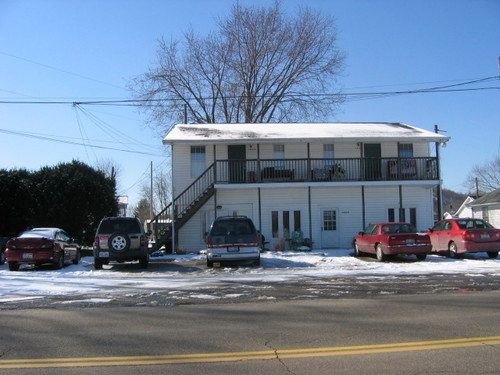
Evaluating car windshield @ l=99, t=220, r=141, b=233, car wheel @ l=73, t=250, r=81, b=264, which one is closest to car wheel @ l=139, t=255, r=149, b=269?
car windshield @ l=99, t=220, r=141, b=233

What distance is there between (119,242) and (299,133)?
12.7m

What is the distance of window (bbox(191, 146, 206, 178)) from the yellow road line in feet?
64.4

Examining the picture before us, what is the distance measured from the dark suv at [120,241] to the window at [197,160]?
28.5 ft

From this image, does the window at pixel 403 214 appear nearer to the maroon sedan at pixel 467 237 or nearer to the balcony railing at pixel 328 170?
the balcony railing at pixel 328 170

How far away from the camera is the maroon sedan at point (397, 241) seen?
17641 millimetres

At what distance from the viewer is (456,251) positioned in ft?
61.1

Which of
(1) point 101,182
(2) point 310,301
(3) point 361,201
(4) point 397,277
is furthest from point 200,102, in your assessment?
(2) point 310,301

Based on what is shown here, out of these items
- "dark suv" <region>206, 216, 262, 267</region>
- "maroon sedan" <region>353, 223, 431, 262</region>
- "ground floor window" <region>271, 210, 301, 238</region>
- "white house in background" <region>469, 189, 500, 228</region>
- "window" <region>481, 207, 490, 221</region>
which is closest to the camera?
"dark suv" <region>206, 216, 262, 267</region>

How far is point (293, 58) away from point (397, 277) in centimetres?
3006

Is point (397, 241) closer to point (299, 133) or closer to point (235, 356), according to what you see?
point (299, 133)

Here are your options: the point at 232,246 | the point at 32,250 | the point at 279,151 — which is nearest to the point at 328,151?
the point at 279,151

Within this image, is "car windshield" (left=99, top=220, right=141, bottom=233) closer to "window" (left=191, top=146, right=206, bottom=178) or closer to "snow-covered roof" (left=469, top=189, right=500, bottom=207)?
"window" (left=191, top=146, right=206, bottom=178)

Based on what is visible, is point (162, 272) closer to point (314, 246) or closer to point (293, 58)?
point (314, 246)

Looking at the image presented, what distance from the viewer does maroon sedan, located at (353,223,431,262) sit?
57.9ft
